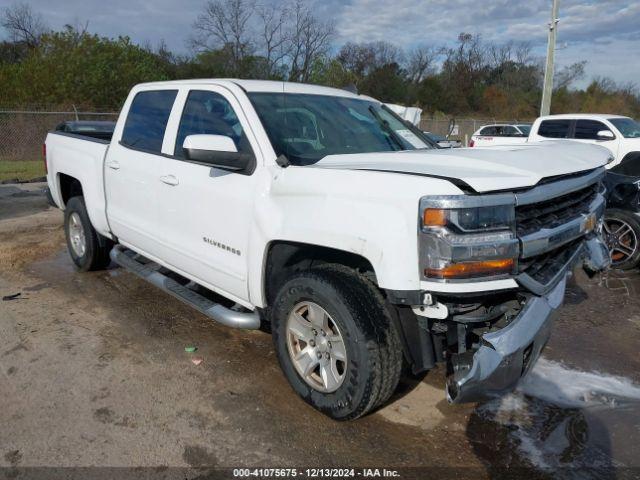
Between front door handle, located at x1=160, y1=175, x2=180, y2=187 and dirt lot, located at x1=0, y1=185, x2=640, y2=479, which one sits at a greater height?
front door handle, located at x1=160, y1=175, x2=180, y2=187

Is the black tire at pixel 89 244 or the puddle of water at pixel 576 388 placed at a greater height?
the black tire at pixel 89 244

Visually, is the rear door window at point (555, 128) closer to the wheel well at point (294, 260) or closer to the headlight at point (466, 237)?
the wheel well at point (294, 260)

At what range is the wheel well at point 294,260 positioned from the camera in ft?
9.99

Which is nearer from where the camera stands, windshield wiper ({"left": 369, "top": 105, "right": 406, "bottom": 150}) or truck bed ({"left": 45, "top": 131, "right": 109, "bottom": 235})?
windshield wiper ({"left": 369, "top": 105, "right": 406, "bottom": 150})

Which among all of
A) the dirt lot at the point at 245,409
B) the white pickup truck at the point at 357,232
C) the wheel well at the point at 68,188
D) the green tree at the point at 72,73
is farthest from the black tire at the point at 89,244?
the green tree at the point at 72,73

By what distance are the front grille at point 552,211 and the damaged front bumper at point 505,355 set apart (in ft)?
1.06

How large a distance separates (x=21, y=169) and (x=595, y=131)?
15607mm

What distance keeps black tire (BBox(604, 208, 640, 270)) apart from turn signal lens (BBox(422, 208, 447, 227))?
4.43 metres

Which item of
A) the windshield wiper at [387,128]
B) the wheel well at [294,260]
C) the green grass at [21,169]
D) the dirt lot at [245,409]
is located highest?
the windshield wiper at [387,128]

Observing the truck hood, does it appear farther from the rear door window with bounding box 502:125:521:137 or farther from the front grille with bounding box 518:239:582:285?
the rear door window with bounding box 502:125:521:137

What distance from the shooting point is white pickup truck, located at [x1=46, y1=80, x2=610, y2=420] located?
97.7 inches

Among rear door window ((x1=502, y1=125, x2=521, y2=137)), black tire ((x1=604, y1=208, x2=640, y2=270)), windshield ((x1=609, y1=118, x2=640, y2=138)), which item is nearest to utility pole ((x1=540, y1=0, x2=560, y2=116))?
rear door window ((x1=502, y1=125, x2=521, y2=137))

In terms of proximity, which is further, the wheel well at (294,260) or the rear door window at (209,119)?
the rear door window at (209,119)

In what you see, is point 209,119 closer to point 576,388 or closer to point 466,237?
point 466,237
